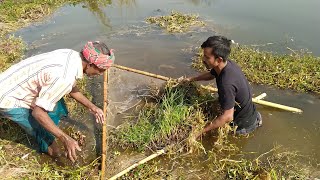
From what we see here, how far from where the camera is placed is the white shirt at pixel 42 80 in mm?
3008

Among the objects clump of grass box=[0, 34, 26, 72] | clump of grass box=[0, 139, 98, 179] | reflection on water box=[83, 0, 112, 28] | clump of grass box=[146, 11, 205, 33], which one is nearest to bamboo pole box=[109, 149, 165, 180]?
clump of grass box=[0, 139, 98, 179]

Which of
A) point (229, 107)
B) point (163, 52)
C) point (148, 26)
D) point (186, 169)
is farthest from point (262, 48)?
point (186, 169)

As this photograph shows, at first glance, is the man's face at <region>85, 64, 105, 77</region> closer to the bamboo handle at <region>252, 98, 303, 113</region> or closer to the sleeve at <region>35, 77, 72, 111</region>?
the sleeve at <region>35, 77, 72, 111</region>

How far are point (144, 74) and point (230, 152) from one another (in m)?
1.83

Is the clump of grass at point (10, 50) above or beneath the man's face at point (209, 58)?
beneath

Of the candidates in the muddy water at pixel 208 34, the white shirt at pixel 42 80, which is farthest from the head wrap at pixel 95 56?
the muddy water at pixel 208 34

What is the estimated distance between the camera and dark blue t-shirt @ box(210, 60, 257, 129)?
3.72 m

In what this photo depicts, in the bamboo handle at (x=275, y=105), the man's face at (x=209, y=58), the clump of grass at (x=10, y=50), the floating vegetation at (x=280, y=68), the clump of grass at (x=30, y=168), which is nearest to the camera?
the clump of grass at (x=30, y=168)

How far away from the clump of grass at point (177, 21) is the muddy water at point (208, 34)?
274 mm

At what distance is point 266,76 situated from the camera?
219 inches

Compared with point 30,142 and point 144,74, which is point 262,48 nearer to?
point 144,74

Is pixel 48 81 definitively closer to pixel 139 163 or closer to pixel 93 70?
pixel 93 70

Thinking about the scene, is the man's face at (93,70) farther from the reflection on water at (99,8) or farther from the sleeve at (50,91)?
the reflection on water at (99,8)

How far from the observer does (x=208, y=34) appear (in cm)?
761
